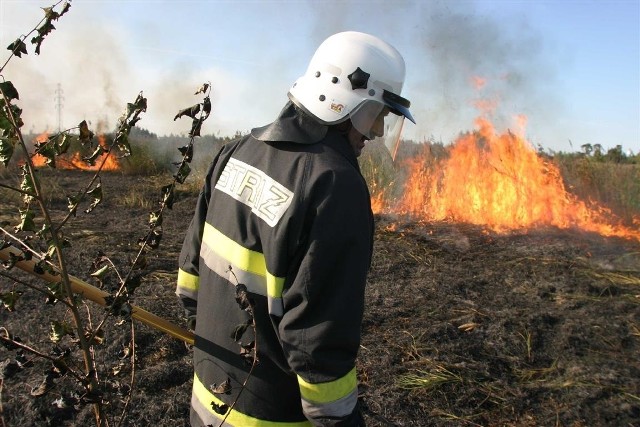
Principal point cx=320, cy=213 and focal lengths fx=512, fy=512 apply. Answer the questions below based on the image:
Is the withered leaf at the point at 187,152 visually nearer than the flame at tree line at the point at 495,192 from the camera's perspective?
Yes

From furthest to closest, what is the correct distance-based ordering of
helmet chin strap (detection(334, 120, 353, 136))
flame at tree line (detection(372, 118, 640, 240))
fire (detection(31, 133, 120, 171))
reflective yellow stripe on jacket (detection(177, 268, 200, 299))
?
flame at tree line (detection(372, 118, 640, 240)), reflective yellow stripe on jacket (detection(177, 268, 200, 299)), helmet chin strap (detection(334, 120, 353, 136)), fire (detection(31, 133, 120, 171))

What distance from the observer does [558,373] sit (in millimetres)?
4215

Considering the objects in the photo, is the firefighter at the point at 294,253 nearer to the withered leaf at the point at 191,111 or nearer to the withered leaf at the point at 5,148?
the withered leaf at the point at 191,111

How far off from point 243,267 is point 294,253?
244mm

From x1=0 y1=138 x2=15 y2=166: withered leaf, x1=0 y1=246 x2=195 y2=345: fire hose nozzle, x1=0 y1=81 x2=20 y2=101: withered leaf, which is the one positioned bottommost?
x1=0 y1=246 x2=195 y2=345: fire hose nozzle

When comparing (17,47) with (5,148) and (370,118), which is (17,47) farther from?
(370,118)

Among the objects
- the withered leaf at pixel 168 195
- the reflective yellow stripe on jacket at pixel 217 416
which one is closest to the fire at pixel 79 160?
the withered leaf at pixel 168 195

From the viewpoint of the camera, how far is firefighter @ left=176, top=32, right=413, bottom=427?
1702mm

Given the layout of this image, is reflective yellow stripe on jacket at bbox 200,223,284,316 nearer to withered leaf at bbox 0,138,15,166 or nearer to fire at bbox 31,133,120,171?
fire at bbox 31,133,120,171

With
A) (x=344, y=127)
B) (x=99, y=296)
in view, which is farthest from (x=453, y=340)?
(x=99, y=296)

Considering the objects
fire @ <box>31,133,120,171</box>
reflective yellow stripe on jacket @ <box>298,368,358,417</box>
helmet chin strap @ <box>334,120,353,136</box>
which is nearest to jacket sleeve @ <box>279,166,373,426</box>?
reflective yellow stripe on jacket @ <box>298,368,358,417</box>

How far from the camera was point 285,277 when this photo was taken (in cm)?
180

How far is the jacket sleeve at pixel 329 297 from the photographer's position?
1686 mm

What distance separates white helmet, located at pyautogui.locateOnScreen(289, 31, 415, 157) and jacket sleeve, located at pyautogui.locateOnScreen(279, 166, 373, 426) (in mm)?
592
